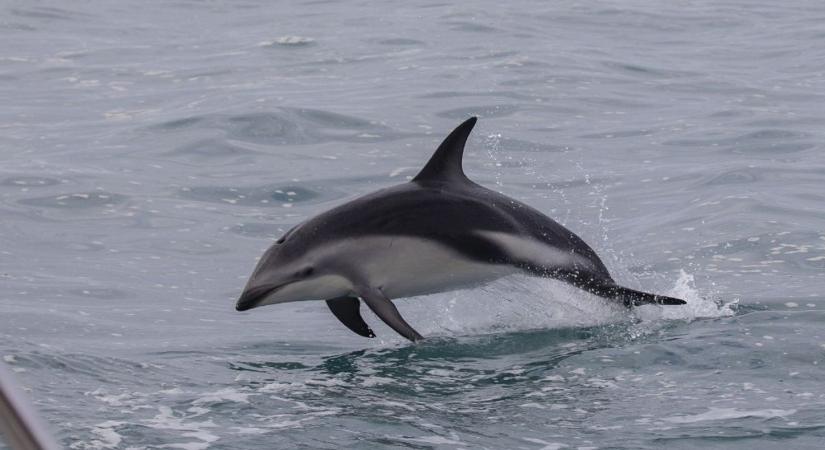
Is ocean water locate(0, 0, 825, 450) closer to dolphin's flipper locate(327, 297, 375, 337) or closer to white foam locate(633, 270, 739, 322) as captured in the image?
white foam locate(633, 270, 739, 322)

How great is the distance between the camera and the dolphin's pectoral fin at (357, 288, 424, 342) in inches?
249

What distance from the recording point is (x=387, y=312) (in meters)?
6.48

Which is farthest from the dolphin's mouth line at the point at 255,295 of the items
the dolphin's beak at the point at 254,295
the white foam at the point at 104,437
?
the white foam at the point at 104,437

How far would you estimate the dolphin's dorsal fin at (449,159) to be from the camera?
23.4 feet

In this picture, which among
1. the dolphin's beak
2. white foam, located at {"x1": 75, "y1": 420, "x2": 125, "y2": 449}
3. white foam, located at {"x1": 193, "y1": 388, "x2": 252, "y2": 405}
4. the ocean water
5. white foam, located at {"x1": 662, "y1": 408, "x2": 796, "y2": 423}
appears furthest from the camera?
the dolphin's beak

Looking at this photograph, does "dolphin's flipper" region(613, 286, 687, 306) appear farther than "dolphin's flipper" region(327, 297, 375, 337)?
Yes

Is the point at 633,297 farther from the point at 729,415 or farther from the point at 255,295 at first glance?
the point at 255,295

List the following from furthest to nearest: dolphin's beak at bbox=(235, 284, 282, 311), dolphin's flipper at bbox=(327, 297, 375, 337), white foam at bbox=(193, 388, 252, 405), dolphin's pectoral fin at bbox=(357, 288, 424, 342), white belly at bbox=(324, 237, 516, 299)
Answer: dolphin's flipper at bbox=(327, 297, 375, 337)
white belly at bbox=(324, 237, 516, 299)
dolphin's beak at bbox=(235, 284, 282, 311)
dolphin's pectoral fin at bbox=(357, 288, 424, 342)
white foam at bbox=(193, 388, 252, 405)

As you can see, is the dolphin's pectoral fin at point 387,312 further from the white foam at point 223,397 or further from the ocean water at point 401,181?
the white foam at point 223,397

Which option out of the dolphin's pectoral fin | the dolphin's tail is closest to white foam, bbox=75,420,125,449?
the dolphin's pectoral fin

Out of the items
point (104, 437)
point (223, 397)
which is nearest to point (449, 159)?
point (223, 397)

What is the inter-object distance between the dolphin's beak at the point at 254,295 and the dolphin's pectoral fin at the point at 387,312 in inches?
18.1

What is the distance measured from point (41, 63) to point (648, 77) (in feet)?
34.4

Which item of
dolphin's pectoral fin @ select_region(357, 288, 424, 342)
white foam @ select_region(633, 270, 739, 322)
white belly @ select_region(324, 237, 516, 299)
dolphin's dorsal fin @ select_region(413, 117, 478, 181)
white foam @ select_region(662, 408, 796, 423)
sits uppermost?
dolphin's dorsal fin @ select_region(413, 117, 478, 181)
